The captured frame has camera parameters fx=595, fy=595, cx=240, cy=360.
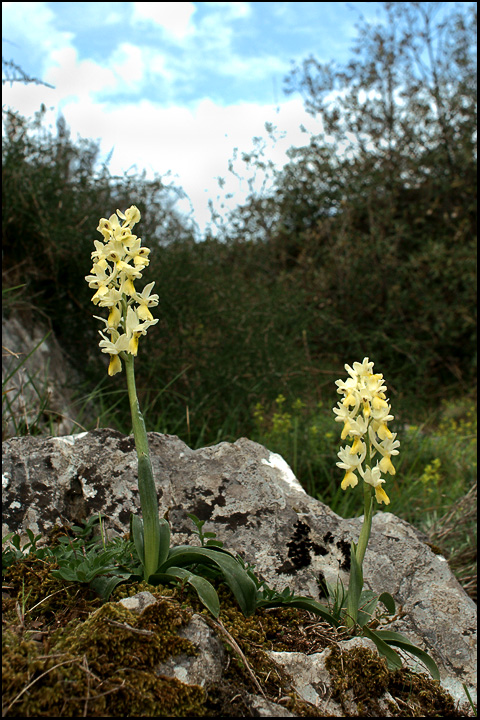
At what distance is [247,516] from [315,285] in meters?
6.00

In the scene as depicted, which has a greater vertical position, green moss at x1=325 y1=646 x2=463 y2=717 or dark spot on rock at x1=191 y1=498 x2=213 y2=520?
dark spot on rock at x1=191 y1=498 x2=213 y2=520

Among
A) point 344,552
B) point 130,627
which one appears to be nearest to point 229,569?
point 130,627

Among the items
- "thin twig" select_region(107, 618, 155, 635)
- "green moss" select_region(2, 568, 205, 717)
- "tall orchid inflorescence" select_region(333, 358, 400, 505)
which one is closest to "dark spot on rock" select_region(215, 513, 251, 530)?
"tall orchid inflorescence" select_region(333, 358, 400, 505)

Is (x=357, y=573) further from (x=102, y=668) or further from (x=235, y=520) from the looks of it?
(x=102, y=668)

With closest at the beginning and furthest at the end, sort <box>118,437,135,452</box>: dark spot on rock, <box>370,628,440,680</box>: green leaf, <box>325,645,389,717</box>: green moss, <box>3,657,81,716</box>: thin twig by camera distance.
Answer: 1. <box>3,657,81,716</box>: thin twig
2. <box>325,645,389,717</box>: green moss
3. <box>370,628,440,680</box>: green leaf
4. <box>118,437,135,452</box>: dark spot on rock

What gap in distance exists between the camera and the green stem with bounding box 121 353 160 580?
166 cm

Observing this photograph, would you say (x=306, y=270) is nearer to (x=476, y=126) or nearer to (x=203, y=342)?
(x=476, y=126)

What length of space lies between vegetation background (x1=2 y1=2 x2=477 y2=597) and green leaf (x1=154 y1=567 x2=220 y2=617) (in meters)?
1.58

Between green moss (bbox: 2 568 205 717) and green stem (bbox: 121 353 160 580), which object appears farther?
green stem (bbox: 121 353 160 580)

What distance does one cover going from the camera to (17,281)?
4.61 m

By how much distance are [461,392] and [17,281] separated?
226 inches

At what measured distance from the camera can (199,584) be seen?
62.1 inches

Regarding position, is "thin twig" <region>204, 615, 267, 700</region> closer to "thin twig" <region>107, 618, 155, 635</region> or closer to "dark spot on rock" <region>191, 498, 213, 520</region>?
"thin twig" <region>107, 618, 155, 635</region>

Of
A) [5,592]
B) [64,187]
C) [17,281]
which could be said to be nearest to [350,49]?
[64,187]
